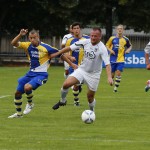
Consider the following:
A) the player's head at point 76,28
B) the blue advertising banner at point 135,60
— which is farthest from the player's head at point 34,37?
the blue advertising banner at point 135,60

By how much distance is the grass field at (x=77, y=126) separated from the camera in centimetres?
1187

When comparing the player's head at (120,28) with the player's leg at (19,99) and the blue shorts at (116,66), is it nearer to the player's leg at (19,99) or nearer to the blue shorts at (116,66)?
the blue shorts at (116,66)

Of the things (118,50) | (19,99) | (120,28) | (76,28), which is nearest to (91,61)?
(19,99)

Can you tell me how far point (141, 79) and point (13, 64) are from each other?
64.6 feet

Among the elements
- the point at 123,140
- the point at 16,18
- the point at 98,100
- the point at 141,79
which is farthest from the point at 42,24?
the point at 123,140

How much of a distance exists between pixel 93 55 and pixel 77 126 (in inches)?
77.2

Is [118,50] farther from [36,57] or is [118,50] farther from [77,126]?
[77,126]

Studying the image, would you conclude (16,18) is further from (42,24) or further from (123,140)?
(123,140)

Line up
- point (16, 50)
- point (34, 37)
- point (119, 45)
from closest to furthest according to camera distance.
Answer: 1. point (34, 37)
2. point (119, 45)
3. point (16, 50)

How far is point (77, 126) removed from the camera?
14.3m

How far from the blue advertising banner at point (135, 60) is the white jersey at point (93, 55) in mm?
29237

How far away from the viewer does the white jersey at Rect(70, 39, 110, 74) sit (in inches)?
606

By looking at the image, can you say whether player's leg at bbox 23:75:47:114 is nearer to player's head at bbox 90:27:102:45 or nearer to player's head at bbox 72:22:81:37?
player's head at bbox 90:27:102:45

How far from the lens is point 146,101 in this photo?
68.9ft
